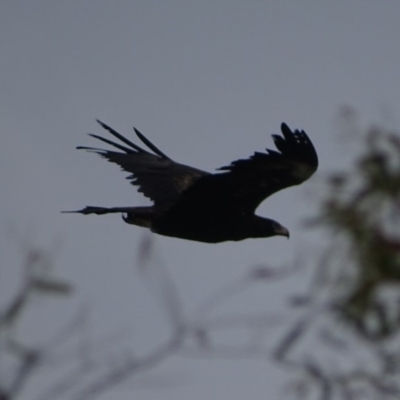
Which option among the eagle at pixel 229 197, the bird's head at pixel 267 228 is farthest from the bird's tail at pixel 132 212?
the bird's head at pixel 267 228

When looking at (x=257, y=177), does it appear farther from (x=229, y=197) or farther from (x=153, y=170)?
(x=153, y=170)

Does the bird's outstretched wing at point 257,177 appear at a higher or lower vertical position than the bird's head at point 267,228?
higher

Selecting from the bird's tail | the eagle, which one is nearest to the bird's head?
the eagle

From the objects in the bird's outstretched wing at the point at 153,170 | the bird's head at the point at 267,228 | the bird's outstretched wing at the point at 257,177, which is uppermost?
the bird's outstretched wing at the point at 153,170

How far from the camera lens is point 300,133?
25.0 feet

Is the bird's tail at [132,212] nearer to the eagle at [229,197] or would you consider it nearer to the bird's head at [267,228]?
the eagle at [229,197]

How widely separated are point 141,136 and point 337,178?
211 cm

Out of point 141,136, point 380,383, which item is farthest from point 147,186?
point 380,383

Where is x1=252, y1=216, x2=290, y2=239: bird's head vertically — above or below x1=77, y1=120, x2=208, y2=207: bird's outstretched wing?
below

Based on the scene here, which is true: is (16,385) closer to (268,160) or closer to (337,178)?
(268,160)

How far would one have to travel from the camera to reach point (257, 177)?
7828mm

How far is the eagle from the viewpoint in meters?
7.64

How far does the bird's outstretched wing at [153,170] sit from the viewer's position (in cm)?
899

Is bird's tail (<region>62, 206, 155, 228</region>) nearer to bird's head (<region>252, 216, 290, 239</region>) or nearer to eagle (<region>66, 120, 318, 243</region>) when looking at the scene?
eagle (<region>66, 120, 318, 243</region>)
